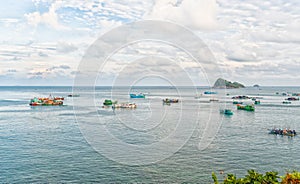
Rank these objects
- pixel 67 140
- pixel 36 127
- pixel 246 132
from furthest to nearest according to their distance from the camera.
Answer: pixel 36 127 < pixel 246 132 < pixel 67 140

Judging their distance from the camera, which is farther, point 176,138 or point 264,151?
point 176,138

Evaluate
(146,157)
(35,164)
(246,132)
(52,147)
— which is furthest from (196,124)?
(35,164)

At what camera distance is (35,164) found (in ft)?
108

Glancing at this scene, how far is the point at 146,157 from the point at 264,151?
17627 mm

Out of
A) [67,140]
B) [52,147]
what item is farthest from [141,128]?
[52,147]

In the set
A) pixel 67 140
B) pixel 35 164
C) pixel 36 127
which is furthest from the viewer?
pixel 36 127

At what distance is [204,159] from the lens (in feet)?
117

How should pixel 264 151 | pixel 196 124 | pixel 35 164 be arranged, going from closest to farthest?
pixel 35 164, pixel 264 151, pixel 196 124

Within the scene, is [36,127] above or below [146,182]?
above

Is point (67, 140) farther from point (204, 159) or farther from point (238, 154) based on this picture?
point (238, 154)

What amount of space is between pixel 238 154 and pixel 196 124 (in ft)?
77.8

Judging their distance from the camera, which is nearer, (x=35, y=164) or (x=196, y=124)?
(x=35, y=164)

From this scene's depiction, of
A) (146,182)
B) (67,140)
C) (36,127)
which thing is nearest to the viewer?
(146,182)

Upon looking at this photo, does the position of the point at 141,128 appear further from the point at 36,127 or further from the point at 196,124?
the point at 36,127
